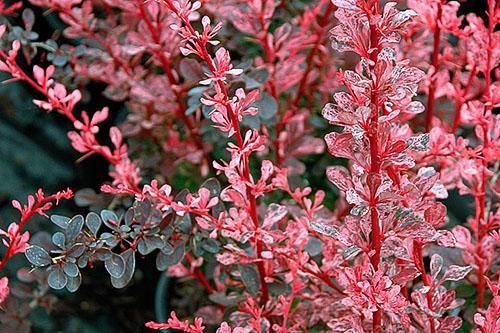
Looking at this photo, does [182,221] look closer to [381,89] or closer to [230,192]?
[230,192]

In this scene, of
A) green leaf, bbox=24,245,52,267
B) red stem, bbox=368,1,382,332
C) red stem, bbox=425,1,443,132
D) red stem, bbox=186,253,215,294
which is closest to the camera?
red stem, bbox=368,1,382,332

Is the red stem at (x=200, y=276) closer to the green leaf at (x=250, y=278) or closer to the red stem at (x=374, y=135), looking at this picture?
the green leaf at (x=250, y=278)

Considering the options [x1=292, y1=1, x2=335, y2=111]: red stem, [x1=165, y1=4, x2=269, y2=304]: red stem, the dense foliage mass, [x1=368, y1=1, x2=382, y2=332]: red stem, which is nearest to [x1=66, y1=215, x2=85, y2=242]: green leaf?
the dense foliage mass

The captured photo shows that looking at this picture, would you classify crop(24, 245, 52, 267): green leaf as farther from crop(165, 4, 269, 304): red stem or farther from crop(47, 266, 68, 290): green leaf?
crop(165, 4, 269, 304): red stem

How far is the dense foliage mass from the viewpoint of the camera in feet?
2.05

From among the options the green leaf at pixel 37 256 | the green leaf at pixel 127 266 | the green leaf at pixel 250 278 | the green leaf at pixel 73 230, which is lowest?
the green leaf at pixel 250 278

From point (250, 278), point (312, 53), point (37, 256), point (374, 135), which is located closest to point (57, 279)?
point (37, 256)

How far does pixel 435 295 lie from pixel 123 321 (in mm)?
762

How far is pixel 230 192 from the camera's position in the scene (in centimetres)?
75

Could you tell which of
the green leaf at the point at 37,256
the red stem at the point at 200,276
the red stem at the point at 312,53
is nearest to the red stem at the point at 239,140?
the red stem at the point at 200,276

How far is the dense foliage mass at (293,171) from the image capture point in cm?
63

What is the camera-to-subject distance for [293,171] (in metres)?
1.07

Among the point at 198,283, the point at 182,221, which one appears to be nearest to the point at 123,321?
the point at 198,283

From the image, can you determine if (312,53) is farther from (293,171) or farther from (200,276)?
(200,276)
